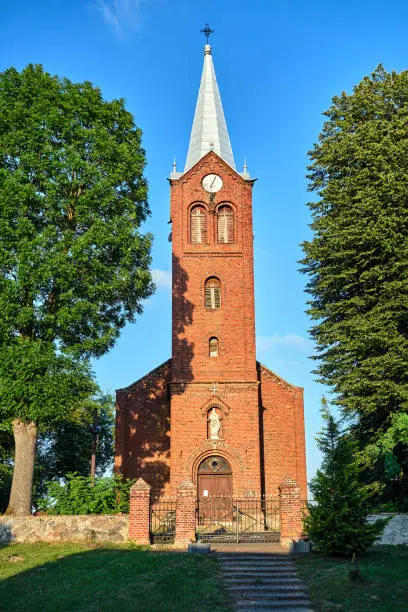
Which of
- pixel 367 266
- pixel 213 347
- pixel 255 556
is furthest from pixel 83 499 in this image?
pixel 367 266

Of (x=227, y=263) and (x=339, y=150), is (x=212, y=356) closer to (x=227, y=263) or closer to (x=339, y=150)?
(x=227, y=263)

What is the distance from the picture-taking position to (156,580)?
537 inches

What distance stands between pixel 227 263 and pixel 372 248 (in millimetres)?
7114

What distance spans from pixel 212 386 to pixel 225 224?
298 inches

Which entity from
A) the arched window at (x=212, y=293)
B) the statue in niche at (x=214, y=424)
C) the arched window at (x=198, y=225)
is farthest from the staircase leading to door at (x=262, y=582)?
the arched window at (x=198, y=225)

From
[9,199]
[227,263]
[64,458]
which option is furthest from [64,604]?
[64,458]

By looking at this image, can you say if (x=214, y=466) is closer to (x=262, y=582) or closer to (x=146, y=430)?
(x=146, y=430)

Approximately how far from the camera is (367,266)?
81.4 feet

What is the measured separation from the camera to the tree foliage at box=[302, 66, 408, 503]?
74.7ft

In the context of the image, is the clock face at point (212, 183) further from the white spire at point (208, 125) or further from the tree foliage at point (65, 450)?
the tree foliage at point (65, 450)

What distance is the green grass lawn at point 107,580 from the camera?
12.4 m

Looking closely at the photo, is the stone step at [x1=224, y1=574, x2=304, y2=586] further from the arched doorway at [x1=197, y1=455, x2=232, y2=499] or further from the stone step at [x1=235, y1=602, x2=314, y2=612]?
the arched doorway at [x1=197, y1=455, x2=232, y2=499]

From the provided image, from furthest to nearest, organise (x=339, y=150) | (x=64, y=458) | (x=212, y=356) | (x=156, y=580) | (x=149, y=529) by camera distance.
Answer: (x=64, y=458) → (x=212, y=356) → (x=339, y=150) → (x=149, y=529) → (x=156, y=580)

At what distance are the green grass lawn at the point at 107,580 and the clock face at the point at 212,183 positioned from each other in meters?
17.7
